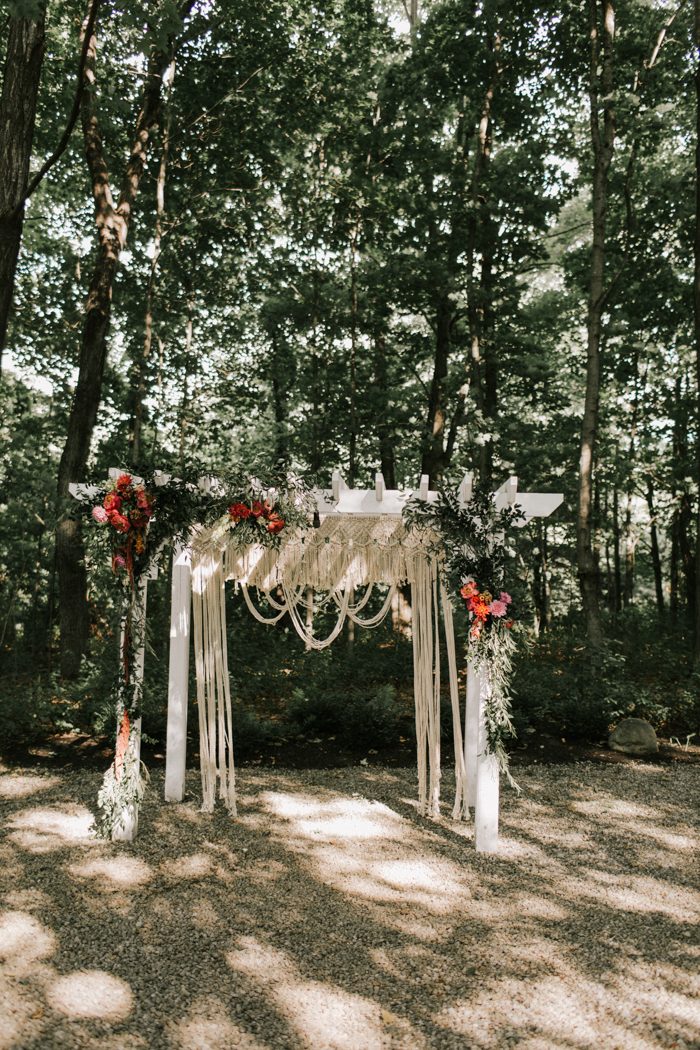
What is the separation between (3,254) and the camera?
570 centimetres

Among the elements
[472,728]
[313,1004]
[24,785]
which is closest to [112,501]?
[24,785]

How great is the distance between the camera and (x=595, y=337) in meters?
9.95

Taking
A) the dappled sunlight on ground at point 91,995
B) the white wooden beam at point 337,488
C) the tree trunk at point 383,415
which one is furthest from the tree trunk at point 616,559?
the dappled sunlight on ground at point 91,995

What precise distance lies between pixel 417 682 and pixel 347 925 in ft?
7.26

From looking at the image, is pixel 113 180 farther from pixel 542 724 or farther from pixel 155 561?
pixel 542 724

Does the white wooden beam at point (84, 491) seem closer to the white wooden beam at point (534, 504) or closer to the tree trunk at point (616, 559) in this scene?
the white wooden beam at point (534, 504)

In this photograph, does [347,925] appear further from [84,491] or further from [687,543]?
[687,543]

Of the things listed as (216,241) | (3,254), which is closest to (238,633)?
(216,241)

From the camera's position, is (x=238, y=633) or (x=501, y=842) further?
(x=238, y=633)

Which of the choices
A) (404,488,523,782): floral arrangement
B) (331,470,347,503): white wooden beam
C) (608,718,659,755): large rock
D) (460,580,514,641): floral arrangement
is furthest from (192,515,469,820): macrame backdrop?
(608,718,659,755): large rock

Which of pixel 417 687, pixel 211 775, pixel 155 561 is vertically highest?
pixel 155 561

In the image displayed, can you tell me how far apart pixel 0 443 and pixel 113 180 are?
194 inches

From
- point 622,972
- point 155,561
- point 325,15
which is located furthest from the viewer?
point 325,15

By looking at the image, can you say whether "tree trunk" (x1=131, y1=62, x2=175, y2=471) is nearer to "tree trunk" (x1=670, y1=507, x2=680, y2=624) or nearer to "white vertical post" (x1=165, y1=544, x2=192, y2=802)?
"white vertical post" (x1=165, y1=544, x2=192, y2=802)
